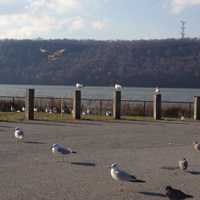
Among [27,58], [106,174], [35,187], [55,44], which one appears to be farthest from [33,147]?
[27,58]

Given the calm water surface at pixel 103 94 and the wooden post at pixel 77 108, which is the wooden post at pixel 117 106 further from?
the calm water surface at pixel 103 94

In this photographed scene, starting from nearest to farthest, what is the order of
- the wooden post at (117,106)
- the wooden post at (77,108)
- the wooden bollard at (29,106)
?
the wooden bollard at (29,106)
the wooden post at (77,108)
the wooden post at (117,106)

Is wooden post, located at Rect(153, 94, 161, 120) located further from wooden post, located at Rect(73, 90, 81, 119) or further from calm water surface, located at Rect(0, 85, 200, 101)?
calm water surface, located at Rect(0, 85, 200, 101)

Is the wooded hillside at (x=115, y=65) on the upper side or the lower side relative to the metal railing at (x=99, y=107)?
upper

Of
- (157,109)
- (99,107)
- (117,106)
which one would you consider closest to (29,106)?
(117,106)

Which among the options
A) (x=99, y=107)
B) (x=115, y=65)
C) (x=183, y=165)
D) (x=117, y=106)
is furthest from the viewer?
(x=115, y=65)

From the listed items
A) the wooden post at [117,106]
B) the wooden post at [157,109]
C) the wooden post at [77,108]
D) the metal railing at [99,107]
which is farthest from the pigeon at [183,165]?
the metal railing at [99,107]

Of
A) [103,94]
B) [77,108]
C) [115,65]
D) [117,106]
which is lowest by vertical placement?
[77,108]

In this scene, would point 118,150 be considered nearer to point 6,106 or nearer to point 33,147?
point 33,147

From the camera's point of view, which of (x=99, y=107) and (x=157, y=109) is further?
(x=99, y=107)

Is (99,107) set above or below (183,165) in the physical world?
above

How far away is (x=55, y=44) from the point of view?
2972 inches

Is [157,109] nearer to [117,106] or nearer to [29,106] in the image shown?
[117,106]

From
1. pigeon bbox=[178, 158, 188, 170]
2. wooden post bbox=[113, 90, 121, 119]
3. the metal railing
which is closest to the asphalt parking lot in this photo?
pigeon bbox=[178, 158, 188, 170]
